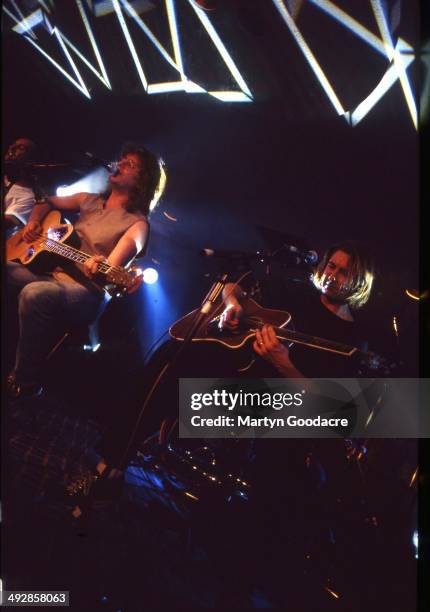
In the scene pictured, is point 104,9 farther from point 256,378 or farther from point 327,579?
point 327,579

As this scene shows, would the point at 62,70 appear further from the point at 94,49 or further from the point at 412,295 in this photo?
the point at 412,295

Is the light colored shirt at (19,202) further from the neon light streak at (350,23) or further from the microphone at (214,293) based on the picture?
the neon light streak at (350,23)

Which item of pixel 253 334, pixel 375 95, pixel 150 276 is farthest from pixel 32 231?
pixel 375 95

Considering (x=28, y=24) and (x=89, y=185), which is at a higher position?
(x=28, y=24)

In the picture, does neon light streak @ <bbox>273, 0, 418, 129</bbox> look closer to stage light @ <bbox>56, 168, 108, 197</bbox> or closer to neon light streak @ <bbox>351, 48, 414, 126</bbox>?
neon light streak @ <bbox>351, 48, 414, 126</bbox>

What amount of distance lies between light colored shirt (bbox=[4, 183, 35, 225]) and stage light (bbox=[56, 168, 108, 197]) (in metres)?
0.15

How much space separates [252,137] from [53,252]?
1254mm

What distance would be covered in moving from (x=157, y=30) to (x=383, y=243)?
1.73 m

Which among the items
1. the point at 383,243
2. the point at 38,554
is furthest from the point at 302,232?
the point at 38,554

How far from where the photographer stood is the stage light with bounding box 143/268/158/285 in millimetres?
2146

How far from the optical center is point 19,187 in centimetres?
209

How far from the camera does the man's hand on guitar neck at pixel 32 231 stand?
204 cm

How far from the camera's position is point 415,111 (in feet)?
7.63

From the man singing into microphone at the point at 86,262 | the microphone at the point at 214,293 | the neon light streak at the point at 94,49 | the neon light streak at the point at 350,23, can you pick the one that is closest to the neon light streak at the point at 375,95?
the neon light streak at the point at 350,23
